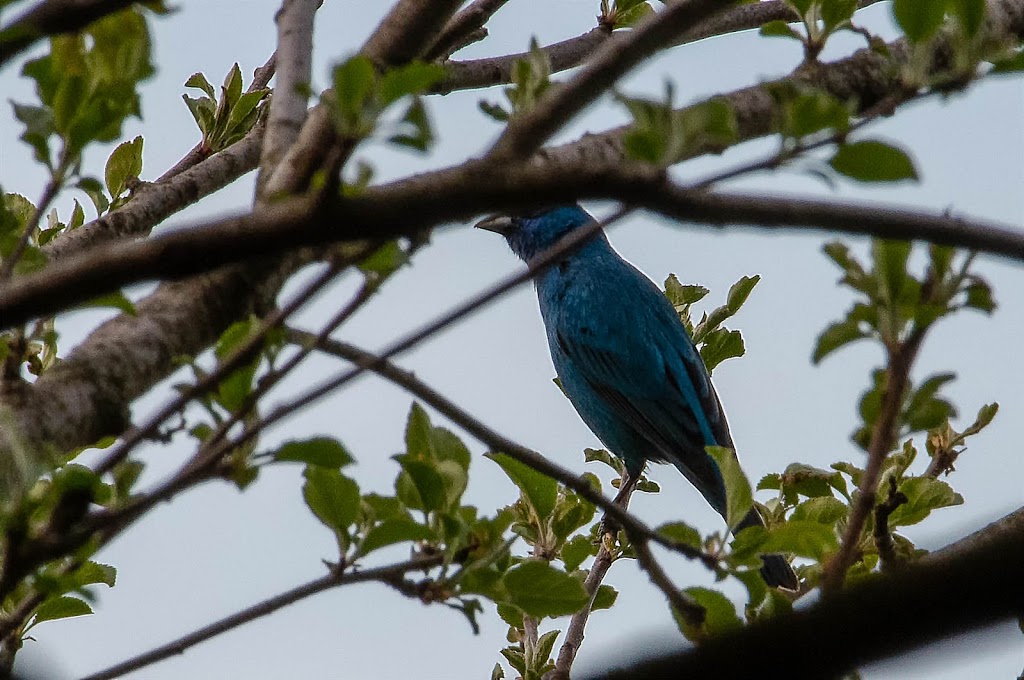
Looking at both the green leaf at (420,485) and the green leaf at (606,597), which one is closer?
the green leaf at (420,485)

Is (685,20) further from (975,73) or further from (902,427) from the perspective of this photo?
(902,427)

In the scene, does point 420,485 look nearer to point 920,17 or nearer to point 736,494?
point 736,494

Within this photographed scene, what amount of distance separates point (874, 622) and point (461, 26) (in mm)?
2692

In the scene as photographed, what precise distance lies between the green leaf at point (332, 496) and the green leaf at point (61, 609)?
91cm

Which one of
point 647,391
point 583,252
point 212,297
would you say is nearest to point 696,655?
point 212,297

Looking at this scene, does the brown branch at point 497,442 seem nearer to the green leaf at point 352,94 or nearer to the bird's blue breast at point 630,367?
the green leaf at point 352,94

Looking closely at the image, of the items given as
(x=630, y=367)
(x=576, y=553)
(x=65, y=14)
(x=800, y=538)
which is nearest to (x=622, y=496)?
(x=630, y=367)

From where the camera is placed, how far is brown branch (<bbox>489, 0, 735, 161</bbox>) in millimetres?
1965

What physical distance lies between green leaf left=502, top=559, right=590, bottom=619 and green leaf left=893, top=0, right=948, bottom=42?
52.7 inches

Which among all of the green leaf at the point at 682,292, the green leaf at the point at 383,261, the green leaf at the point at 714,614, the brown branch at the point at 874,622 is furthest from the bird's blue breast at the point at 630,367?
the brown branch at the point at 874,622

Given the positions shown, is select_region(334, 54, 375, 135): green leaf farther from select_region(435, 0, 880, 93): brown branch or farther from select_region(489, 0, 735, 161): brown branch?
select_region(435, 0, 880, 93): brown branch

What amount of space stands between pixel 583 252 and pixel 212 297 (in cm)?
662

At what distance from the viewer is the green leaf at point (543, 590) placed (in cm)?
273

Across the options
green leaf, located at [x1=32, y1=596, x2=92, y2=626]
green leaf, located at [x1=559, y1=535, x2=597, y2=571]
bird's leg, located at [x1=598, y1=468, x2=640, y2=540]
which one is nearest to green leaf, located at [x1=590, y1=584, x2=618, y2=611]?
green leaf, located at [x1=559, y1=535, x2=597, y2=571]
